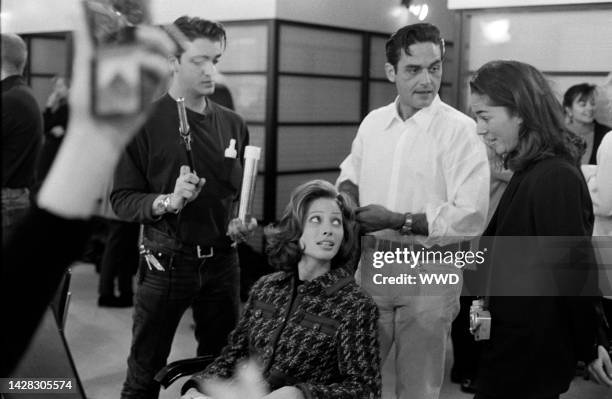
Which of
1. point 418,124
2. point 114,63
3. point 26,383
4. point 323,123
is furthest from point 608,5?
point 114,63

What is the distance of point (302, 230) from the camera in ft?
7.08

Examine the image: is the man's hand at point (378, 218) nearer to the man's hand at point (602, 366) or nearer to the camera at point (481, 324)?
the camera at point (481, 324)

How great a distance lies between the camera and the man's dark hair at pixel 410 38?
2.23m

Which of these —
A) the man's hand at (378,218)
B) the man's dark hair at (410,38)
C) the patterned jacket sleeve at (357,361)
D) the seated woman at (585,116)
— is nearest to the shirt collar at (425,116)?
the man's dark hair at (410,38)

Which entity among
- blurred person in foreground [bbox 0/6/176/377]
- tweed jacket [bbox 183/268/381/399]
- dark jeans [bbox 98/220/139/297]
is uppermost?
blurred person in foreground [bbox 0/6/176/377]

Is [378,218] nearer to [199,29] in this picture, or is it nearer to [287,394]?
[287,394]

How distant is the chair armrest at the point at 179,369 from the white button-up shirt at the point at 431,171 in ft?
2.14

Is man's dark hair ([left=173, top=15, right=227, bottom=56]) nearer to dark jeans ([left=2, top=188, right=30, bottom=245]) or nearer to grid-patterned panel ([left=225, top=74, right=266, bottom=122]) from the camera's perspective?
dark jeans ([left=2, top=188, right=30, bottom=245])

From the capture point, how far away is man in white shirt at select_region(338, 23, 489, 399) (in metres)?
2.13

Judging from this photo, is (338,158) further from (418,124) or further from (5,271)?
(5,271)

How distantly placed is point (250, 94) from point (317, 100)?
1.90 ft

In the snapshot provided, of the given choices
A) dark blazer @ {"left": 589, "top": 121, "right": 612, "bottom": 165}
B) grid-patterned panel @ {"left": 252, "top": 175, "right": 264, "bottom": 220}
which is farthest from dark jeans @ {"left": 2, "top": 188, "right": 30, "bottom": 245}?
grid-patterned panel @ {"left": 252, "top": 175, "right": 264, "bottom": 220}

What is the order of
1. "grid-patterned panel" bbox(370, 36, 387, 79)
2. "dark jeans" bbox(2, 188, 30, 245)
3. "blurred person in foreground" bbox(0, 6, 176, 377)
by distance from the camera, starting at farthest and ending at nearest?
"grid-patterned panel" bbox(370, 36, 387, 79) < "dark jeans" bbox(2, 188, 30, 245) < "blurred person in foreground" bbox(0, 6, 176, 377)

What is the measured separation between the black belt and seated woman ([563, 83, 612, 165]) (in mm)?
1982
